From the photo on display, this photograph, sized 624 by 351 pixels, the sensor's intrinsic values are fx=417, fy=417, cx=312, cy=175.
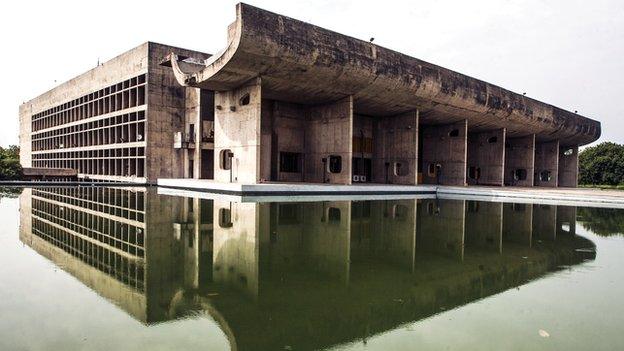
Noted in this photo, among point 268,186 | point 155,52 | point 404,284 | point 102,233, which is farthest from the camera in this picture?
point 155,52

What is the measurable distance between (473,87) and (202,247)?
1247 inches

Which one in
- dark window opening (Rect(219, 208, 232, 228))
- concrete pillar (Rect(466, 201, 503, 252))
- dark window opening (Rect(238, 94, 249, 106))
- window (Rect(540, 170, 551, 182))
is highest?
dark window opening (Rect(238, 94, 249, 106))

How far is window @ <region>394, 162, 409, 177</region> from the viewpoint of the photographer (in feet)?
113

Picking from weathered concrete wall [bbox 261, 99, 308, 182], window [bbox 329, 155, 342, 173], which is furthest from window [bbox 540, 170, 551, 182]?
weathered concrete wall [bbox 261, 99, 308, 182]

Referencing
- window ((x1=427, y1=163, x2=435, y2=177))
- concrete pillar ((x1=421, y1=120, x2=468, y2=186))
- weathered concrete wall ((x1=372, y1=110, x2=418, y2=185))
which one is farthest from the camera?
window ((x1=427, y1=163, x2=435, y2=177))

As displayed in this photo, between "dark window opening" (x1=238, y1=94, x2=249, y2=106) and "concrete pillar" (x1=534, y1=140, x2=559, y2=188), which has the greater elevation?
"dark window opening" (x1=238, y1=94, x2=249, y2=106)

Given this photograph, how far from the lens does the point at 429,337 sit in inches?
163

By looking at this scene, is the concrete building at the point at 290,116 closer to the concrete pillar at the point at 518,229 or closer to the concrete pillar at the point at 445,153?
the concrete pillar at the point at 445,153

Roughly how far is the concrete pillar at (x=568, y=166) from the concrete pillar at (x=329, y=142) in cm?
4246

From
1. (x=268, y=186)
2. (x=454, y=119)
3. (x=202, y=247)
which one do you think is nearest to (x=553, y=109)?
(x=454, y=119)

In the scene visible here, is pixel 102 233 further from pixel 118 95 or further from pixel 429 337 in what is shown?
pixel 118 95

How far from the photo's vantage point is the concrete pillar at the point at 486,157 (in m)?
42.3

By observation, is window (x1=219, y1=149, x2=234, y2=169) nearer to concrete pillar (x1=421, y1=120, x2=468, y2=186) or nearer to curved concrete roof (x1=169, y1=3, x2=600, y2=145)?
curved concrete roof (x1=169, y1=3, x2=600, y2=145)

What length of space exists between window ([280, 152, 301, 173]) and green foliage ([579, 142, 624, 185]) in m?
59.4
